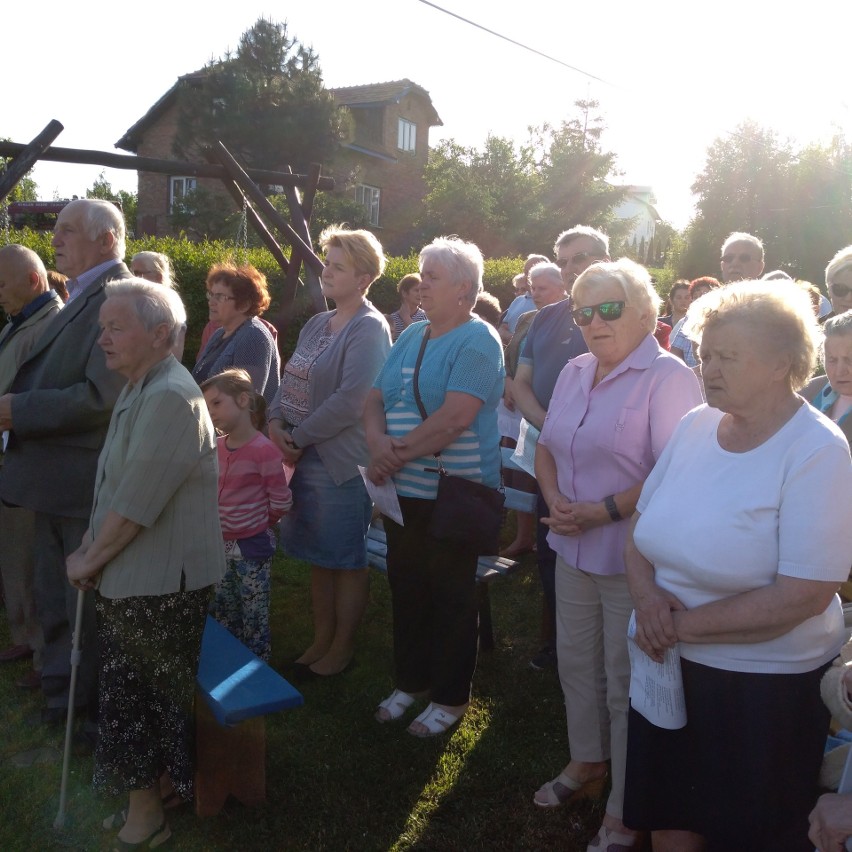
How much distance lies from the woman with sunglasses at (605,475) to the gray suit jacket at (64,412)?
6.01ft

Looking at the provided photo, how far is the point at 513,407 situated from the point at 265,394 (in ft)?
5.77

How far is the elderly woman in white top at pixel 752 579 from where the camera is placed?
2035mm

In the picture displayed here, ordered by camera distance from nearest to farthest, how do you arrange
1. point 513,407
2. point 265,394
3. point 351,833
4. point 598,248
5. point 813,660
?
point 813,660 < point 351,833 < point 598,248 < point 265,394 < point 513,407

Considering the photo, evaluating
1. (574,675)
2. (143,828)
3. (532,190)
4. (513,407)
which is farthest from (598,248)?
(532,190)

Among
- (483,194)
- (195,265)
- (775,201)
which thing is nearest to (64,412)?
(195,265)

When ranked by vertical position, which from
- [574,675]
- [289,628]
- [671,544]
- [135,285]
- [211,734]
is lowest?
[289,628]

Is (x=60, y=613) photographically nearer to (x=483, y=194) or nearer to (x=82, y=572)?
(x=82, y=572)

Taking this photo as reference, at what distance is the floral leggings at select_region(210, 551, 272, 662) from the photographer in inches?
156

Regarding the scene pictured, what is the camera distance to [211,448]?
2887mm

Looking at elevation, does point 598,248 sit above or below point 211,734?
above

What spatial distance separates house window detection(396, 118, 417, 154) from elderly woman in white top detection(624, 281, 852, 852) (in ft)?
117

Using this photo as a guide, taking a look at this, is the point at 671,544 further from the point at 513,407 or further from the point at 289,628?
the point at 513,407

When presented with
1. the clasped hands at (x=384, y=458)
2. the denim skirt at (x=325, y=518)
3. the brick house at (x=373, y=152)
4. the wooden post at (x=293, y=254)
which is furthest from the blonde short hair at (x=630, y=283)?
the brick house at (x=373, y=152)

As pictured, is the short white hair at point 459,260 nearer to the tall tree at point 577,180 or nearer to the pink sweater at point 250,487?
the pink sweater at point 250,487
